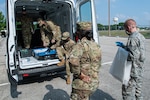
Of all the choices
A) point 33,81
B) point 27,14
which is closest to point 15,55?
point 33,81

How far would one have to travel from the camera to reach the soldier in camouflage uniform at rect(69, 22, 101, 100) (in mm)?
2709

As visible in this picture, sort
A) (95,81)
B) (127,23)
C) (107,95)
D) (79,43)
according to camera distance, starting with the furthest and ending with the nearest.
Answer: (107,95) → (127,23) → (95,81) → (79,43)

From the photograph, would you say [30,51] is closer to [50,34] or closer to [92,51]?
[50,34]

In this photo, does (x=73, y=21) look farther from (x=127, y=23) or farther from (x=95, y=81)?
(x=95, y=81)

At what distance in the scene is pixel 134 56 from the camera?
3.47 metres

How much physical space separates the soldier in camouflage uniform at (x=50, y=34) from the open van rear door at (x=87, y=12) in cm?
161

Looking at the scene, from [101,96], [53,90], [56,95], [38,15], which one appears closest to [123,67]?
[101,96]

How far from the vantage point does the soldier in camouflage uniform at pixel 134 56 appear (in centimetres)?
346

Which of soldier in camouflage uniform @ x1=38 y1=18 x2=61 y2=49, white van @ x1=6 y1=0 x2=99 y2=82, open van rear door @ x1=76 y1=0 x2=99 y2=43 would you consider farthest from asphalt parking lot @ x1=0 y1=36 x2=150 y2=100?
soldier in camouflage uniform @ x1=38 y1=18 x2=61 y2=49

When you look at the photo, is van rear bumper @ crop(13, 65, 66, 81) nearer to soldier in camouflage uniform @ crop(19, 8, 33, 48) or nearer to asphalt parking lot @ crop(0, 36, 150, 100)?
asphalt parking lot @ crop(0, 36, 150, 100)

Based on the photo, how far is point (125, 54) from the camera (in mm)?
3514

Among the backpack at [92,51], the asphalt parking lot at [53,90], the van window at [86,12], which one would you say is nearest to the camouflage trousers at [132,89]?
the asphalt parking lot at [53,90]

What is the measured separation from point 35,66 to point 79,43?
9.69ft

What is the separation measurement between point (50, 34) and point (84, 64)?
5.28 meters
